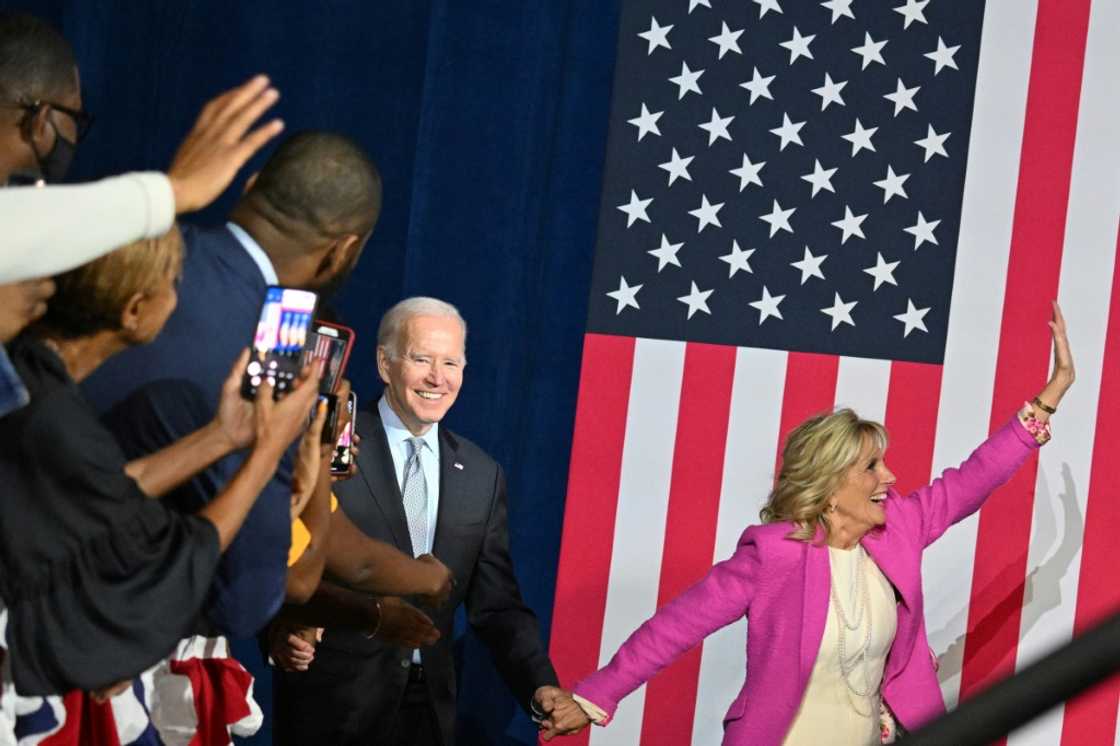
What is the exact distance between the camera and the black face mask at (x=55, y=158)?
188cm

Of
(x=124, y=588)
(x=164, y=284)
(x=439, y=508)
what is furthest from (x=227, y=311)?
(x=439, y=508)

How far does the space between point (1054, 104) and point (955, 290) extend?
0.57 metres

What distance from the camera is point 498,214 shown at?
4.57 metres

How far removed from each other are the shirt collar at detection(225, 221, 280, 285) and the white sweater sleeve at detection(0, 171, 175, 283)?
30 centimetres

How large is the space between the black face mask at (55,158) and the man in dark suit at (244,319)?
17 cm

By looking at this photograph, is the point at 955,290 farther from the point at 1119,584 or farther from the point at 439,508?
the point at 439,508

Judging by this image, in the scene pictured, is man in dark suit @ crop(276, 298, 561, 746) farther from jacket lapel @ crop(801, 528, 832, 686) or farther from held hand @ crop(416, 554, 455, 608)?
held hand @ crop(416, 554, 455, 608)

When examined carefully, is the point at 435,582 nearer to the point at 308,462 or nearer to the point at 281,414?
the point at 308,462

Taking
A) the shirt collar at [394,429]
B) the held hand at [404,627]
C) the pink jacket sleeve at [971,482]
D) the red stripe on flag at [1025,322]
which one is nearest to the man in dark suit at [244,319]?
the held hand at [404,627]

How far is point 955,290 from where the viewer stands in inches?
174

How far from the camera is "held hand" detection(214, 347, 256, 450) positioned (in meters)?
1.83

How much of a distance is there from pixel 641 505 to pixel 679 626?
98 centimetres

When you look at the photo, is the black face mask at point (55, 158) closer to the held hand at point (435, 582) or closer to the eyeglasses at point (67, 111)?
the eyeglasses at point (67, 111)

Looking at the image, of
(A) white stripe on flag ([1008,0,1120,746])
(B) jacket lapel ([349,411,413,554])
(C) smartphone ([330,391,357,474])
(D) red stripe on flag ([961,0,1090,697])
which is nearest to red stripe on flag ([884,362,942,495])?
(D) red stripe on flag ([961,0,1090,697])
